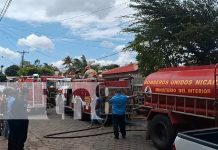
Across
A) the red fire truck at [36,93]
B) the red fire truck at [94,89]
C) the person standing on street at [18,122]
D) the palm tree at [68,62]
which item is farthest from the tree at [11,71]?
the person standing on street at [18,122]

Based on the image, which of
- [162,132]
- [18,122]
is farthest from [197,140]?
[162,132]

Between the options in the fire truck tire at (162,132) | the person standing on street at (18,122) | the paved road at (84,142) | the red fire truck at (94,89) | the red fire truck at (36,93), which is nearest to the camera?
the person standing on street at (18,122)

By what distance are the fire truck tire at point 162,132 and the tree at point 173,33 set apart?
6309 millimetres

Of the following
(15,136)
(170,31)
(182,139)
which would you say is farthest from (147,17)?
(182,139)

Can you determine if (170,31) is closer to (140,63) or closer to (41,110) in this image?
(140,63)

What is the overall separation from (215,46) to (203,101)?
8.31 m

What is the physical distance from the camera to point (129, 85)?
18.0m

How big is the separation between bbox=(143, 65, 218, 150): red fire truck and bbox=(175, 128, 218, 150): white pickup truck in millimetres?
3578

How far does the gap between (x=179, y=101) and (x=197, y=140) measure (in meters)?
5.95

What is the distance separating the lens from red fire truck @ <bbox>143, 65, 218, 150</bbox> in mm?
10781

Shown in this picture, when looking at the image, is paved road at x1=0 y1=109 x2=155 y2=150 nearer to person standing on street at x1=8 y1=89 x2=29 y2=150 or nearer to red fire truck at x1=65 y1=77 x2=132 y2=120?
red fire truck at x1=65 y1=77 x2=132 y2=120

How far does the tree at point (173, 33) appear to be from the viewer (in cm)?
1845

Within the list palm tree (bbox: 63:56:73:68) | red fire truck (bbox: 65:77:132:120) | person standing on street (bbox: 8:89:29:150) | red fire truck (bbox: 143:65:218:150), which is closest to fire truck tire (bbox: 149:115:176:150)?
red fire truck (bbox: 143:65:218:150)

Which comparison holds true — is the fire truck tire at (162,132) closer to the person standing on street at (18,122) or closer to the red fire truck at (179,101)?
the red fire truck at (179,101)
